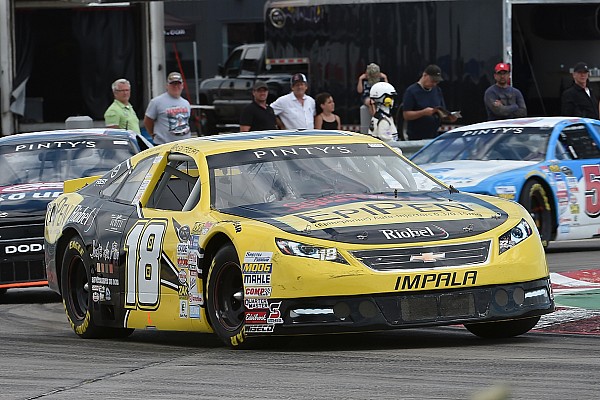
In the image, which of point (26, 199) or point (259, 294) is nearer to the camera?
point (259, 294)

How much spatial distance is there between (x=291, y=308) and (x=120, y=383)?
1074 mm

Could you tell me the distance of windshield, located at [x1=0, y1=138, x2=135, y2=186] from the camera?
13141 mm

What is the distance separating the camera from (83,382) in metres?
7.39

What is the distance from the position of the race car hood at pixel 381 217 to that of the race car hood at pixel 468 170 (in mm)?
5724

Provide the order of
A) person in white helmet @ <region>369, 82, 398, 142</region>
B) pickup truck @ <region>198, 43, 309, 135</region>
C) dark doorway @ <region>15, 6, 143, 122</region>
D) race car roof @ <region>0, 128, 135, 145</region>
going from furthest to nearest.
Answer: pickup truck @ <region>198, 43, 309, 135</region>
dark doorway @ <region>15, 6, 143, 122</region>
person in white helmet @ <region>369, 82, 398, 142</region>
race car roof @ <region>0, 128, 135, 145</region>

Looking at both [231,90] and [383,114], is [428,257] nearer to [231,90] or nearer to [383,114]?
[383,114]

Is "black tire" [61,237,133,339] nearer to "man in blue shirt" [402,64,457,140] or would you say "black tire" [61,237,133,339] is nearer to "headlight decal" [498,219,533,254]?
"headlight decal" [498,219,533,254]

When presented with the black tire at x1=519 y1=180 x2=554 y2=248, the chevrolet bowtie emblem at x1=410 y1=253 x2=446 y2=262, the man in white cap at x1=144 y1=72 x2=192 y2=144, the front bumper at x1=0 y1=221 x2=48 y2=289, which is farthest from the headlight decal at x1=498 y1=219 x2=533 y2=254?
the man in white cap at x1=144 y1=72 x2=192 y2=144

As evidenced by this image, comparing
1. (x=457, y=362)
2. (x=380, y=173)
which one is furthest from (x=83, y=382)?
(x=380, y=173)

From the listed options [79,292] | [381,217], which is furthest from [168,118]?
[381,217]

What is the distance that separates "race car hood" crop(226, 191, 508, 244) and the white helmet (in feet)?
32.2

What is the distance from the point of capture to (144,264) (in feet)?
29.5

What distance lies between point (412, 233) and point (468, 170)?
6.94 metres

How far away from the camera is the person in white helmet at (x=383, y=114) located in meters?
18.4
